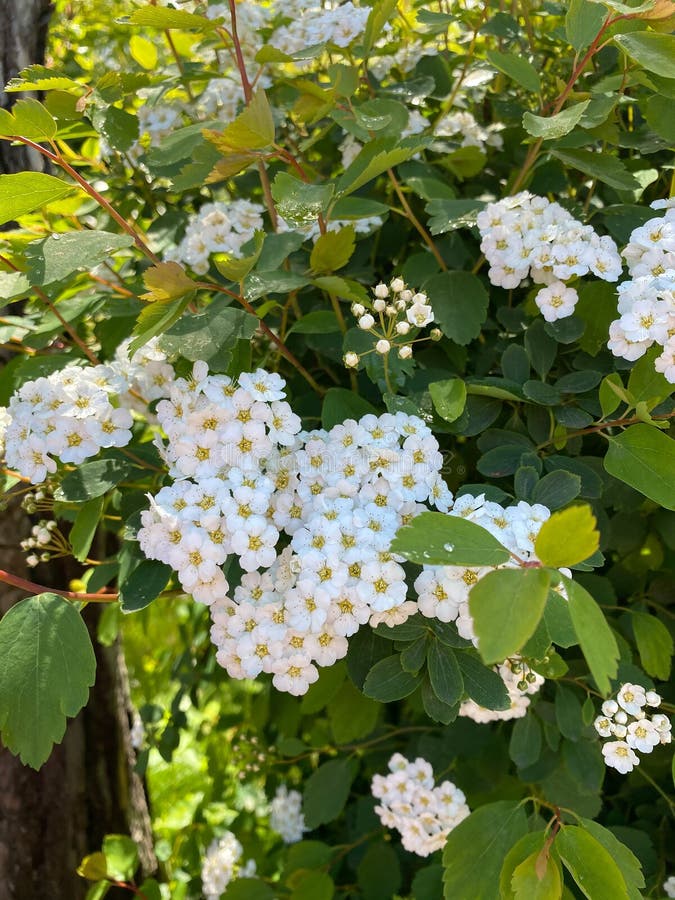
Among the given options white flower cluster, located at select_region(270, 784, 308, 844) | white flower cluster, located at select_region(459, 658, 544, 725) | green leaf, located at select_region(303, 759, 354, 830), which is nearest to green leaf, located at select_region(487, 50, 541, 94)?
white flower cluster, located at select_region(459, 658, 544, 725)

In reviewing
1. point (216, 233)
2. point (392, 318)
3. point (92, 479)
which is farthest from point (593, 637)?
point (216, 233)

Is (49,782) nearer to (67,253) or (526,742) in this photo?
(526,742)

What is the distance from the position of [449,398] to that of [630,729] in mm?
433

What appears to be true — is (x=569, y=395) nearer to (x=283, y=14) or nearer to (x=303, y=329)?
(x=303, y=329)

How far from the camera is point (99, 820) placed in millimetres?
1832

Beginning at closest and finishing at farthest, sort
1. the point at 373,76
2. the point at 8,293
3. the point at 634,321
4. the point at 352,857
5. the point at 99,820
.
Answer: the point at 634,321, the point at 8,293, the point at 373,76, the point at 352,857, the point at 99,820

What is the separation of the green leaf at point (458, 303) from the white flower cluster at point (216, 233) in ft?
1.05

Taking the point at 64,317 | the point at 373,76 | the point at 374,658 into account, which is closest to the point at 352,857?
the point at 374,658

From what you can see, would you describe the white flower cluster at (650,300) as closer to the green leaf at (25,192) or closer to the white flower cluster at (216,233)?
the white flower cluster at (216,233)

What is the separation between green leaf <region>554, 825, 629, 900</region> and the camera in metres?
0.85

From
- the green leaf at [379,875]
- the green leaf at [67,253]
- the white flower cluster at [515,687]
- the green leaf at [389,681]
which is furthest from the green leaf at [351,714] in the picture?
the green leaf at [67,253]

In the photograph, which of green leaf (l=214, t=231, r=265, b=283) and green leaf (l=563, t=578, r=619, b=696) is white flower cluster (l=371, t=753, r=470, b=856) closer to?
green leaf (l=563, t=578, r=619, b=696)

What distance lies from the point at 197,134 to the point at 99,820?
1.43 meters

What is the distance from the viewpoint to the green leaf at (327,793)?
1.54m
